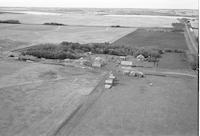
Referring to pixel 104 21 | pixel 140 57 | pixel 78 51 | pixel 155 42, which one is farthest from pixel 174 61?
pixel 104 21

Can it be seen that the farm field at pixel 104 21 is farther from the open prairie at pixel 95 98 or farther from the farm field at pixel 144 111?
the farm field at pixel 144 111

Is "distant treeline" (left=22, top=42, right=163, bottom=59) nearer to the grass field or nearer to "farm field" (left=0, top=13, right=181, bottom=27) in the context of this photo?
the grass field

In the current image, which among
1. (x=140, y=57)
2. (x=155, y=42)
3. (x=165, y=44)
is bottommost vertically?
(x=140, y=57)

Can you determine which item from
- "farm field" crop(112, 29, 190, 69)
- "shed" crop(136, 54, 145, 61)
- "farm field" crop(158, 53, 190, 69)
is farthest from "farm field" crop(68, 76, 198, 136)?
"shed" crop(136, 54, 145, 61)

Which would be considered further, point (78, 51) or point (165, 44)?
point (165, 44)

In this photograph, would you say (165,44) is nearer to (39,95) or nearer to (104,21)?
(39,95)

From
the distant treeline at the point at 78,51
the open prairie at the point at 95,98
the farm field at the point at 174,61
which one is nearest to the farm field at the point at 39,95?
the open prairie at the point at 95,98
